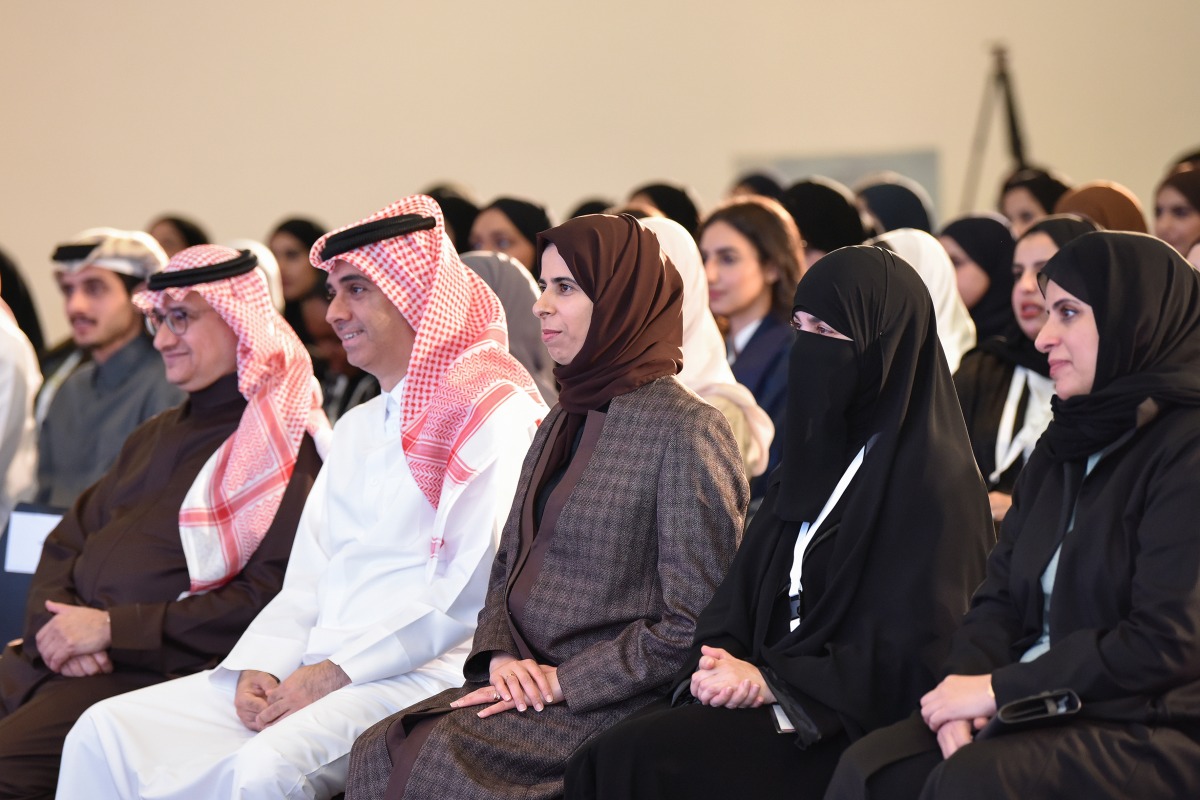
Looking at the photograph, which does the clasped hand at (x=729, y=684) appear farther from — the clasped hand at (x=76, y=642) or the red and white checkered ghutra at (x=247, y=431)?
the clasped hand at (x=76, y=642)

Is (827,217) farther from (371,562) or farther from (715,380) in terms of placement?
(371,562)

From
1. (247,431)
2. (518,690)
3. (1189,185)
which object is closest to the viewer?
(518,690)

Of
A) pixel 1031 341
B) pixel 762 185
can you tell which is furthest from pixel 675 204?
pixel 1031 341

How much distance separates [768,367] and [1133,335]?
77.5 inches

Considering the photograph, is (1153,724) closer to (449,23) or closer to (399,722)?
(399,722)

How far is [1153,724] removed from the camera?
6.51 ft

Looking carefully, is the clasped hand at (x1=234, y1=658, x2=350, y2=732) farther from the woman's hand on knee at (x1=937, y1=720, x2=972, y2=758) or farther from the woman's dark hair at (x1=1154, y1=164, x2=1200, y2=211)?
the woman's dark hair at (x1=1154, y1=164, x2=1200, y2=211)

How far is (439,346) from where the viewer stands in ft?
10.4

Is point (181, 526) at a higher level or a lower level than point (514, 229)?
lower

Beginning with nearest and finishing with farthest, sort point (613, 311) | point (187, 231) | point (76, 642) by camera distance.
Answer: point (613, 311) → point (76, 642) → point (187, 231)

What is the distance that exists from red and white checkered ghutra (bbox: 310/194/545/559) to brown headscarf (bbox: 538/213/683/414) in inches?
13.3

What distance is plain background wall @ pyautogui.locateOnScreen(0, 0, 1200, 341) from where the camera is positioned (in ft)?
28.7

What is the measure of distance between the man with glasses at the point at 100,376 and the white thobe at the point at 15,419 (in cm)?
9

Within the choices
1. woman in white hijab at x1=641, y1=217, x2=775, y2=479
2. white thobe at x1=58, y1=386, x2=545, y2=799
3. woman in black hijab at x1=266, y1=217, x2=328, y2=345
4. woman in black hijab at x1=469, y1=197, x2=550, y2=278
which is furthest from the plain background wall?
white thobe at x1=58, y1=386, x2=545, y2=799
